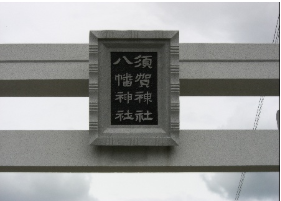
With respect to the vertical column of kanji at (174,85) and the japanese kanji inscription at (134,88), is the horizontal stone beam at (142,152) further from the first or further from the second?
the japanese kanji inscription at (134,88)

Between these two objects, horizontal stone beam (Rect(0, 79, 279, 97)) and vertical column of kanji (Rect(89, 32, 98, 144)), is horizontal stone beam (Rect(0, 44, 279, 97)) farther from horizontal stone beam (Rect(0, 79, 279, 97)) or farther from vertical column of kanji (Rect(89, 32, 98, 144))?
vertical column of kanji (Rect(89, 32, 98, 144))

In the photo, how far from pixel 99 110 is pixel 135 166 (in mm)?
931

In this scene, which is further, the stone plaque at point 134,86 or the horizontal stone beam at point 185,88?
the horizontal stone beam at point 185,88

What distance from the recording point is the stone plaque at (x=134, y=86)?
7094 millimetres

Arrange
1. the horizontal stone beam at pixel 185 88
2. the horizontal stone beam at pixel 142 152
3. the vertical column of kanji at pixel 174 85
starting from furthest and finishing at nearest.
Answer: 1. the horizontal stone beam at pixel 185 88
2. the horizontal stone beam at pixel 142 152
3. the vertical column of kanji at pixel 174 85

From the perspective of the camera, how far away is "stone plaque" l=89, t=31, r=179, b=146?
279 inches

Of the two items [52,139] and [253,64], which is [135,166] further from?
[253,64]

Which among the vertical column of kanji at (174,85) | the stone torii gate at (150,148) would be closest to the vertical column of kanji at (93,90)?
the stone torii gate at (150,148)

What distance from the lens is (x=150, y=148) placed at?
7.32 meters

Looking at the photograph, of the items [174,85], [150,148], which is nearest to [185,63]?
[174,85]

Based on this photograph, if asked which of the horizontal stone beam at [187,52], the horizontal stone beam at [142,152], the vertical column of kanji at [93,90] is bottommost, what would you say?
the horizontal stone beam at [142,152]

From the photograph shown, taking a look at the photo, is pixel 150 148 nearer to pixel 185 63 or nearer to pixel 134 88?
pixel 134 88

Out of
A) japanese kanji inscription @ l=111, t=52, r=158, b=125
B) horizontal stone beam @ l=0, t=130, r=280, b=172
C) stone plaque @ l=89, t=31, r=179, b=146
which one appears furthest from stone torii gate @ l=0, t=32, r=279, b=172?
japanese kanji inscription @ l=111, t=52, r=158, b=125

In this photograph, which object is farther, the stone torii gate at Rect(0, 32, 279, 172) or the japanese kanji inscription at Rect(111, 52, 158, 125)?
the stone torii gate at Rect(0, 32, 279, 172)
